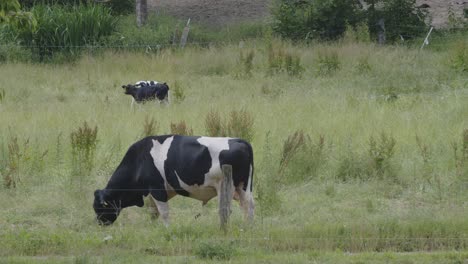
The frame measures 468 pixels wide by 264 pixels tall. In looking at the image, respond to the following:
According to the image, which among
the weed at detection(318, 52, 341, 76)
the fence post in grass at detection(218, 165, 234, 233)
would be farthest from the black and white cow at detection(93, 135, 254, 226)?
the weed at detection(318, 52, 341, 76)

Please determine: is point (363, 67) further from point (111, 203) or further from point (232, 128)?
point (111, 203)

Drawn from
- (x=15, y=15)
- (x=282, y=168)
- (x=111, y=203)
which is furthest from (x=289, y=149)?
(x=15, y=15)

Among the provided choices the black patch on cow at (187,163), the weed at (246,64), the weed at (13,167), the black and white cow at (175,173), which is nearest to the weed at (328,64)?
the weed at (246,64)

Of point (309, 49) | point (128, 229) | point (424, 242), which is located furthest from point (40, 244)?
point (309, 49)

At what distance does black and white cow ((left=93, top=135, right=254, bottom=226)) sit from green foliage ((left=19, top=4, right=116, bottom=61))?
19.7m

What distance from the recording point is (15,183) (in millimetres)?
13695

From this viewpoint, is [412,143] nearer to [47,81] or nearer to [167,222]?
[167,222]

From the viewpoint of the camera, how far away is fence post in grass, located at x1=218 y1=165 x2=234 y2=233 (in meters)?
10.5

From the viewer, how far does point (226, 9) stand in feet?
132

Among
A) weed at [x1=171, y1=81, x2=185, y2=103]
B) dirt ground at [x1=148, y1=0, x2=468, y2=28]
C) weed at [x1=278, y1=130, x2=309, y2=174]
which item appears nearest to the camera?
weed at [x1=278, y1=130, x2=309, y2=174]

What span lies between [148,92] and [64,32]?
981 centimetres

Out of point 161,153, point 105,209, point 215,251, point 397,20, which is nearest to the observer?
point 215,251

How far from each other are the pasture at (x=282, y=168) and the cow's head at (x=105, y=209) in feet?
0.59

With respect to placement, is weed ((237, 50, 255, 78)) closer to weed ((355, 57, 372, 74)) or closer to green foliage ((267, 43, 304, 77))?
green foliage ((267, 43, 304, 77))
